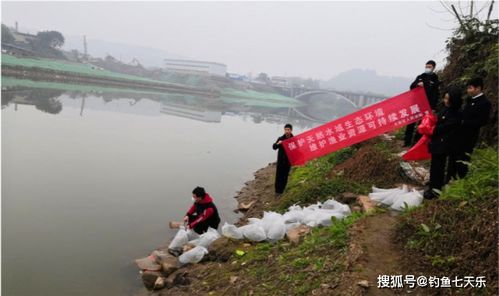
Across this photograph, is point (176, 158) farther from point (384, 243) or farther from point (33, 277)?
point (384, 243)

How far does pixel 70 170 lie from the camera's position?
1002cm

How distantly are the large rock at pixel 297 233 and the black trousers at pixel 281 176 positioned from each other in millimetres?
2472

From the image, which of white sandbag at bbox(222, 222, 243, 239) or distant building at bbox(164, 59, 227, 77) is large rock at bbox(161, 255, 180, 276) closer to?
white sandbag at bbox(222, 222, 243, 239)

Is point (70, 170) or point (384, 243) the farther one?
point (70, 170)

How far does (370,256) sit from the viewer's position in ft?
12.3

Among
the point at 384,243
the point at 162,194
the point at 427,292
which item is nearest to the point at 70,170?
the point at 162,194

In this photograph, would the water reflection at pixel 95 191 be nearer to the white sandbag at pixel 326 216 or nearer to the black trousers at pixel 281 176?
the black trousers at pixel 281 176

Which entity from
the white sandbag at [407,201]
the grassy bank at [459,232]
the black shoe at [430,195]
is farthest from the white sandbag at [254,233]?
the black shoe at [430,195]

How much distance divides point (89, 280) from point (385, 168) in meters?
5.22

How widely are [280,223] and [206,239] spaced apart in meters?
1.14

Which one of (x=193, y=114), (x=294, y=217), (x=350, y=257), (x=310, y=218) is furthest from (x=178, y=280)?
(x=193, y=114)

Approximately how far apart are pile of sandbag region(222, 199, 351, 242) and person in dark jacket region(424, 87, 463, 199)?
1271 mm

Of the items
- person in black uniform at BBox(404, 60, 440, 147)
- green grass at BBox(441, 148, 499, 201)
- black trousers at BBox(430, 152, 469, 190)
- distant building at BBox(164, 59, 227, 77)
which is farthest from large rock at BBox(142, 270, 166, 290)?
distant building at BBox(164, 59, 227, 77)

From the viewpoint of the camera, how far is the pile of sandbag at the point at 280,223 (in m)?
5.33
